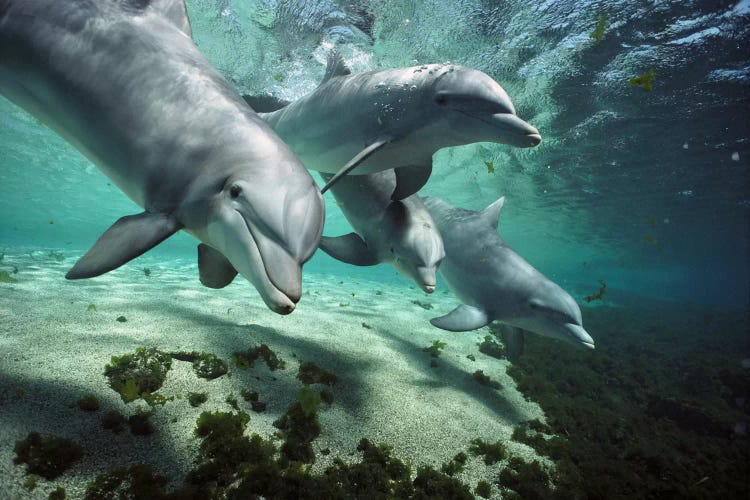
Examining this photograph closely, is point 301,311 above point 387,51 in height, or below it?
below

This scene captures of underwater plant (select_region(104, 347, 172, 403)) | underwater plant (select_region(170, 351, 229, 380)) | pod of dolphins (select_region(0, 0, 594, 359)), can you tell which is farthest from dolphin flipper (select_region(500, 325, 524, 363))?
underwater plant (select_region(104, 347, 172, 403))

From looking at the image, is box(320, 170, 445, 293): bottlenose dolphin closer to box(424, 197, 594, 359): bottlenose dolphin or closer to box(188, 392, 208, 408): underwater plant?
box(424, 197, 594, 359): bottlenose dolphin

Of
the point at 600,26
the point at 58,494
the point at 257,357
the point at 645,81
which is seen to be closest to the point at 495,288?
the point at 257,357

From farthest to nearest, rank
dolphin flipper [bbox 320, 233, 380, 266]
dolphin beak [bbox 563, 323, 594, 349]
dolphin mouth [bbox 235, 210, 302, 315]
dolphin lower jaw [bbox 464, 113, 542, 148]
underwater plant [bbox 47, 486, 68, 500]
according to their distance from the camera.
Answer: dolphin flipper [bbox 320, 233, 380, 266], dolphin beak [bbox 563, 323, 594, 349], dolphin lower jaw [bbox 464, 113, 542, 148], underwater plant [bbox 47, 486, 68, 500], dolphin mouth [bbox 235, 210, 302, 315]

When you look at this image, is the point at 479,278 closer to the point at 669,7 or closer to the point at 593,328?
the point at 669,7

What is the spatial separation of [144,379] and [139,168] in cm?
183

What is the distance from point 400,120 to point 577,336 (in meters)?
3.54

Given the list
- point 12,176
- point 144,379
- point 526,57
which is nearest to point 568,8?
point 526,57

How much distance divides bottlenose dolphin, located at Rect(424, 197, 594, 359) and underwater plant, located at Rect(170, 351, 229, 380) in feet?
8.85

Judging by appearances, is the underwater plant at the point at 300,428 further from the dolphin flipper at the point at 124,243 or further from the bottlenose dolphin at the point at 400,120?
the bottlenose dolphin at the point at 400,120

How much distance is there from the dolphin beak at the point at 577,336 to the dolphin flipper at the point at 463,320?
3.36 feet

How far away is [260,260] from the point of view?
177cm

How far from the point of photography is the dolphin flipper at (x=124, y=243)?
6.15 ft

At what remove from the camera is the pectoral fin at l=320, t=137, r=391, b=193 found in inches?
131
